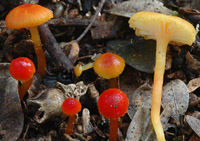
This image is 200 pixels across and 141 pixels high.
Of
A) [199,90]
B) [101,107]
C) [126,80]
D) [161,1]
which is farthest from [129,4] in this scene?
[101,107]

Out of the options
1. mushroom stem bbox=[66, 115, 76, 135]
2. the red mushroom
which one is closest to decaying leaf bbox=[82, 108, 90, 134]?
mushroom stem bbox=[66, 115, 76, 135]

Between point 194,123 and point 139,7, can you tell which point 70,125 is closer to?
point 194,123

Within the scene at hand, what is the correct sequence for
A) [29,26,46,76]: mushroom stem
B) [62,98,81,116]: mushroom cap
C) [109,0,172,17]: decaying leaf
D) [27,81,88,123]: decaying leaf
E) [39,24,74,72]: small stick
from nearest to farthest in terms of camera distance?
[62,98,81,116]: mushroom cap → [27,81,88,123]: decaying leaf → [29,26,46,76]: mushroom stem → [39,24,74,72]: small stick → [109,0,172,17]: decaying leaf

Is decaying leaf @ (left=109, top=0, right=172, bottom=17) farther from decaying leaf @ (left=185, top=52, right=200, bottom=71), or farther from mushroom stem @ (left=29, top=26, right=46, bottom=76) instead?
mushroom stem @ (left=29, top=26, right=46, bottom=76)

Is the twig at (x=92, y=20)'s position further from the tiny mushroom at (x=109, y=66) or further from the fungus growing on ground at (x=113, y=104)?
the fungus growing on ground at (x=113, y=104)

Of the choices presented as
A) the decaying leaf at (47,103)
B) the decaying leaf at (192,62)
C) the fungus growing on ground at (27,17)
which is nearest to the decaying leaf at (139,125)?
the decaying leaf at (47,103)

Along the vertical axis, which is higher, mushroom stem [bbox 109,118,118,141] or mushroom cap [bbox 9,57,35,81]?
mushroom cap [bbox 9,57,35,81]

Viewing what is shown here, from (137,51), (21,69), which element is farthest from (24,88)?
(137,51)
